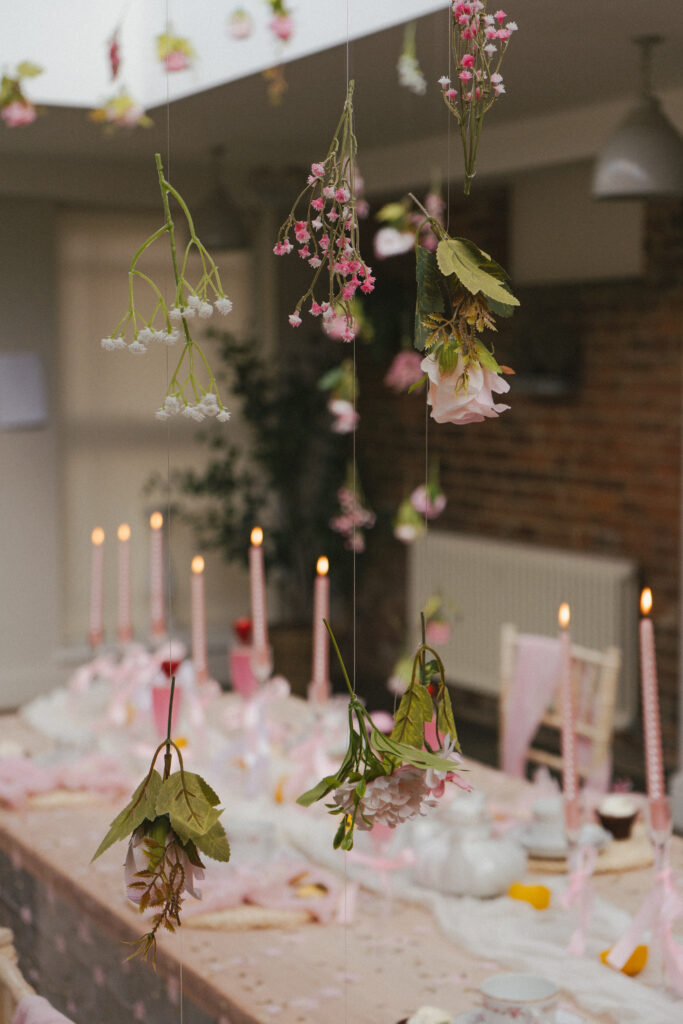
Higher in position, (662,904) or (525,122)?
(525,122)

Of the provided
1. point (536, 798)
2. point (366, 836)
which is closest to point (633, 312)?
point (536, 798)

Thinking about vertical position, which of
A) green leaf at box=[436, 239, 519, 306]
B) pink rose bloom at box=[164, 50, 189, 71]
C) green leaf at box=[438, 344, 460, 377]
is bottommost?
green leaf at box=[438, 344, 460, 377]

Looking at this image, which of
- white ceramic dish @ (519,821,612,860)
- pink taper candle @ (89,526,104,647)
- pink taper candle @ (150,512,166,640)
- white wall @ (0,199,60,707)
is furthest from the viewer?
pink taper candle @ (150,512,166,640)

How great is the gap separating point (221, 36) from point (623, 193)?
1408 mm

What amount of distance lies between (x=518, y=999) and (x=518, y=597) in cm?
317

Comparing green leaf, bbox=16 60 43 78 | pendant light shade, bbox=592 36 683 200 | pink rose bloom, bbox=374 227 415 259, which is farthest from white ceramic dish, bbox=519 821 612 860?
pink rose bloom, bbox=374 227 415 259

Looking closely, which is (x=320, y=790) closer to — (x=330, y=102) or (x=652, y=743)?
(x=652, y=743)

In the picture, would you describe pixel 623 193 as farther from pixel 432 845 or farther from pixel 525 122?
pixel 432 845

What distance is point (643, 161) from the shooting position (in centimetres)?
236

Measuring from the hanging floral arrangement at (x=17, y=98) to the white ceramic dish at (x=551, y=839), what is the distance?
100cm

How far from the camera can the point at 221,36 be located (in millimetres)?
1141

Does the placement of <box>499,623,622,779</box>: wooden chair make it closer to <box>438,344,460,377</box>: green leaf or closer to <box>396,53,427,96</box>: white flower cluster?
<box>396,53,427,96</box>: white flower cluster

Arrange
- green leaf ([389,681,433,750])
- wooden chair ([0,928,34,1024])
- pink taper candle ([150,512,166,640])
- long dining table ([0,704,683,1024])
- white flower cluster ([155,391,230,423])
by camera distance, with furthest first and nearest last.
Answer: pink taper candle ([150,512,166,640]) → long dining table ([0,704,683,1024]) → wooden chair ([0,928,34,1024]) → green leaf ([389,681,433,750]) → white flower cluster ([155,391,230,423])

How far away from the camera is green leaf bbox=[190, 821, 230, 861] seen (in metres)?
0.71
